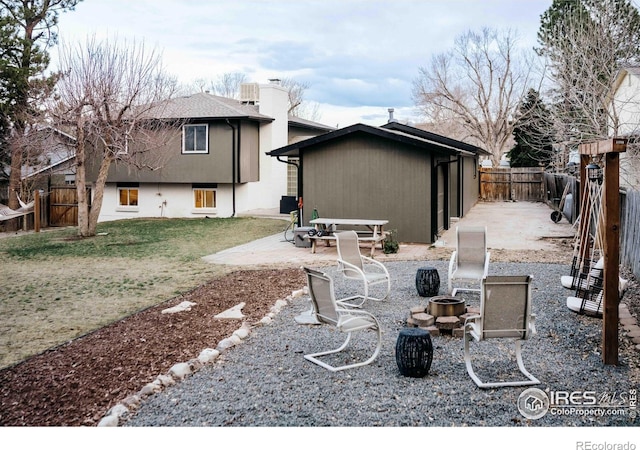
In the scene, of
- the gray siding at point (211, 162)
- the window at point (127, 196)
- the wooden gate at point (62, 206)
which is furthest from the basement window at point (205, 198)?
the wooden gate at point (62, 206)

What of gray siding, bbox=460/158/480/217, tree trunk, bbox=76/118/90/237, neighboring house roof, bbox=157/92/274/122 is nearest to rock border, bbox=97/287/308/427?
tree trunk, bbox=76/118/90/237

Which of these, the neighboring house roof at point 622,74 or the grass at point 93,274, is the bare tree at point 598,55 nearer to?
the neighboring house roof at point 622,74

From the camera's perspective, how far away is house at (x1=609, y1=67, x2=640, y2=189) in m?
10.9

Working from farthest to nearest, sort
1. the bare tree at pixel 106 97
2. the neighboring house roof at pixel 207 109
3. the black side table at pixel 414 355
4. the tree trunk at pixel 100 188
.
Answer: the neighboring house roof at pixel 207 109
the tree trunk at pixel 100 188
the bare tree at pixel 106 97
the black side table at pixel 414 355

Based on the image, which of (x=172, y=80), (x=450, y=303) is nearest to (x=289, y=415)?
(x=450, y=303)

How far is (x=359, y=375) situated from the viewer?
4.54m

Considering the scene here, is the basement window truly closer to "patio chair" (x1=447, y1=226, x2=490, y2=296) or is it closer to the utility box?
the utility box

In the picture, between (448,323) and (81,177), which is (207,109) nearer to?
(81,177)

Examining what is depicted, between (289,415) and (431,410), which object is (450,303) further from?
(289,415)

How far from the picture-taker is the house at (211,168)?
67.4ft

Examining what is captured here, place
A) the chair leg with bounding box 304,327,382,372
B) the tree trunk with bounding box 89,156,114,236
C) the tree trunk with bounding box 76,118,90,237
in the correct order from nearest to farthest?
the chair leg with bounding box 304,327,382,372 → the tree trunk with bounding box 76,118,90,237 → the tree trunk with bounding box 89,156,114,236

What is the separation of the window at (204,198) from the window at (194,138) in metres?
1.53

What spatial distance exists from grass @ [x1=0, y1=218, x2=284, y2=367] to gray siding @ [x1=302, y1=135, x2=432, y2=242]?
2327mm

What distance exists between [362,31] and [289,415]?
5.51 meters
